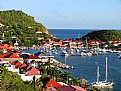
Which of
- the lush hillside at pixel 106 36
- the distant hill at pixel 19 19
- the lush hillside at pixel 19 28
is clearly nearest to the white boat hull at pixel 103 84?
the lush hillside at pixel 19 28

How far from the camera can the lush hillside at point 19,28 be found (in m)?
49.1

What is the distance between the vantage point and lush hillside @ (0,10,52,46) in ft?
161

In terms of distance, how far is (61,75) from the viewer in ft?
70.3

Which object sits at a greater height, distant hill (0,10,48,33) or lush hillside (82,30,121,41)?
distant hill (0,10,48,33)

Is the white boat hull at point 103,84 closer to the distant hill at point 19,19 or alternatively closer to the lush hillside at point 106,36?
the lush hillside at point 106,36

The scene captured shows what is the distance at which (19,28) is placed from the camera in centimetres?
5406

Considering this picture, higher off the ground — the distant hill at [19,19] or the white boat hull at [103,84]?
the distant hill at [19,19]

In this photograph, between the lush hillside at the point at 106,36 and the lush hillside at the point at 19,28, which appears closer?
the lush hillside at the point at 19,28

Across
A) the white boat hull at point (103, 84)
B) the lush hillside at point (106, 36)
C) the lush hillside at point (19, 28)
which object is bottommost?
the lush hillside at point (106, 36)

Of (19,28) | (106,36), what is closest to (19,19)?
(19,28)

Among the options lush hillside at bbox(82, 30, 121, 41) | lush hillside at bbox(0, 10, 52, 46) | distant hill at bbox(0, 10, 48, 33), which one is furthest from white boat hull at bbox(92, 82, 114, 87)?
distant hill at bbox(0, 10, 48, 33)

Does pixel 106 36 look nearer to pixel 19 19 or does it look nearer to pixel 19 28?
pixel 19 28

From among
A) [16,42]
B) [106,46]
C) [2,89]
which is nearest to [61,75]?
[2,89]

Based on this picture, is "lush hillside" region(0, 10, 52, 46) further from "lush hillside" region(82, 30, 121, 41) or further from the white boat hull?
the white boat hull
